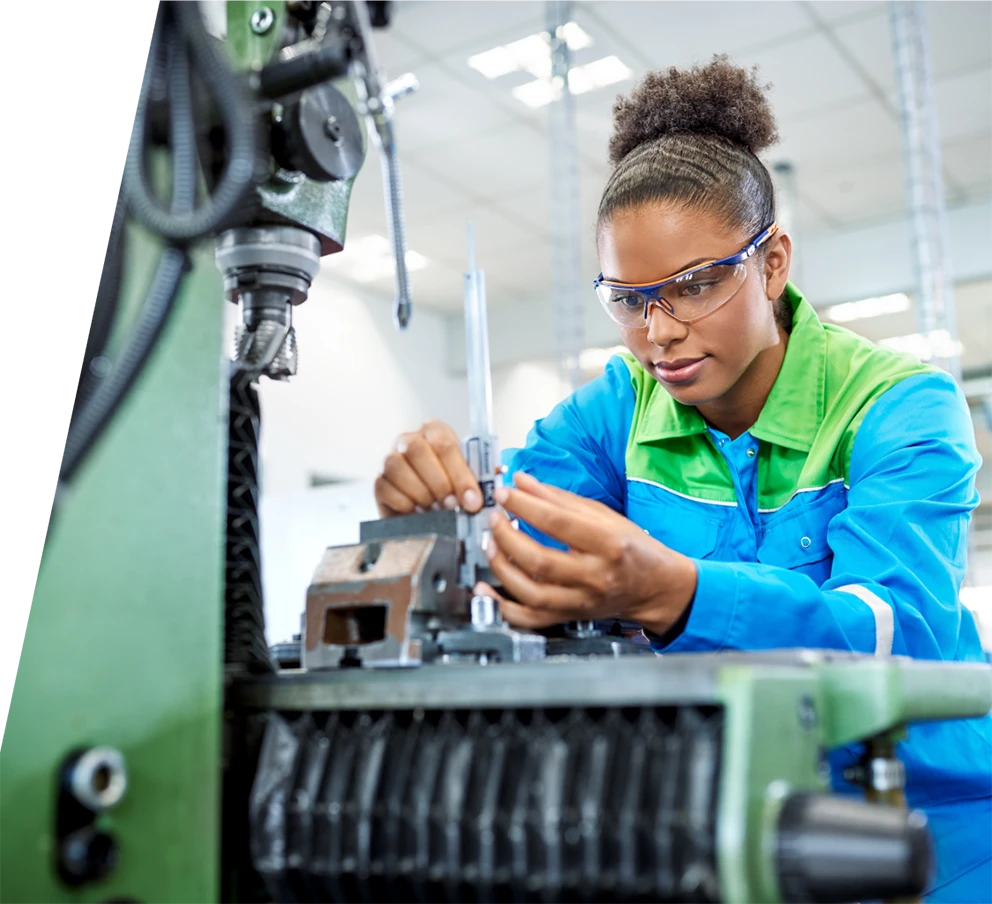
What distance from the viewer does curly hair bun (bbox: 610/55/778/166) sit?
4.41 ft

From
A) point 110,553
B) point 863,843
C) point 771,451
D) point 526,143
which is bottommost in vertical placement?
point 863,843

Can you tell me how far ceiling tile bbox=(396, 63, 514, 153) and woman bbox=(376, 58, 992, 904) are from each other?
2.73 m

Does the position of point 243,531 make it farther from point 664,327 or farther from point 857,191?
point 857,191

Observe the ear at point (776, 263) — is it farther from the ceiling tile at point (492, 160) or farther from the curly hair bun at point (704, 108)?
the ceiling tile at point (492, 160)

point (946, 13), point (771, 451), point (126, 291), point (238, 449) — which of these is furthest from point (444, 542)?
point (946, 13)

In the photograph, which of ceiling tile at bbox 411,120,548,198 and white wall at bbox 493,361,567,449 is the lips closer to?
ceiling tile at bbox 411,120,548,198

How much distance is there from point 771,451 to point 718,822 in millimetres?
843

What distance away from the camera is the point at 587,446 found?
1.44 meters

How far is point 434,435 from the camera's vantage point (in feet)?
2.93

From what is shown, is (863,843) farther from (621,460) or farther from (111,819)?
(621,460)

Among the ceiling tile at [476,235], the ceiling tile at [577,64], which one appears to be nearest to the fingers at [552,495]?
the ceiling tile at [577,64]

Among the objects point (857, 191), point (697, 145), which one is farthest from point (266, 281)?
point (857, 191)

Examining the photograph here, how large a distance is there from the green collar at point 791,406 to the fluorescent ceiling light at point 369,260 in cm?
→ 406

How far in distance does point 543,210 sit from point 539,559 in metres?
4.49
